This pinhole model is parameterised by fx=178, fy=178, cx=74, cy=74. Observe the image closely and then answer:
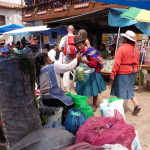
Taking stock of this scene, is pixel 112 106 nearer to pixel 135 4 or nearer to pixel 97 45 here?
pixel 135 4

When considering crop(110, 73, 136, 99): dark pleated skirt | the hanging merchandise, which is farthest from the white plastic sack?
crop(110, 73, 136, 99): dark pleated skirt

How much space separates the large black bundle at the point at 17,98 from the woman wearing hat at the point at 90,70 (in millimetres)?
1978

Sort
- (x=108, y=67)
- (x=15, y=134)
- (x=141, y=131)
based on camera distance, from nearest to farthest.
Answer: (x=15, y=134), (x=141, y=131), (x=108, y=67)

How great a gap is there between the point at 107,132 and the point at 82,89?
7.44 ft

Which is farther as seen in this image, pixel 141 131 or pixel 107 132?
pixel 141 131

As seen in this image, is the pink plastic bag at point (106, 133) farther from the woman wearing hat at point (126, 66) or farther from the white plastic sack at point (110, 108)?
the woman wearing hat at point (126, 66)

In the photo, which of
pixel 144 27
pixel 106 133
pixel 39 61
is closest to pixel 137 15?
pixel 144 27

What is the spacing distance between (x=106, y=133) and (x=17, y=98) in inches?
37.6

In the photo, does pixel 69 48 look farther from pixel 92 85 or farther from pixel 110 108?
pixel 110 108

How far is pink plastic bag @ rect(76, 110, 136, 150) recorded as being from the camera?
69.3 inches

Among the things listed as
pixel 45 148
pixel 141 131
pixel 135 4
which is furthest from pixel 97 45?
pixel 45 148

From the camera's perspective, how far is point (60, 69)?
2711 millimetres

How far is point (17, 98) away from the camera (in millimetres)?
1731

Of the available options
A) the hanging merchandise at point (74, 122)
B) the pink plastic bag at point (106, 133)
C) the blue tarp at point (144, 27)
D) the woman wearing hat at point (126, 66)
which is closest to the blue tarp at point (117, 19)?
the blue tarp at point (144, 27)
